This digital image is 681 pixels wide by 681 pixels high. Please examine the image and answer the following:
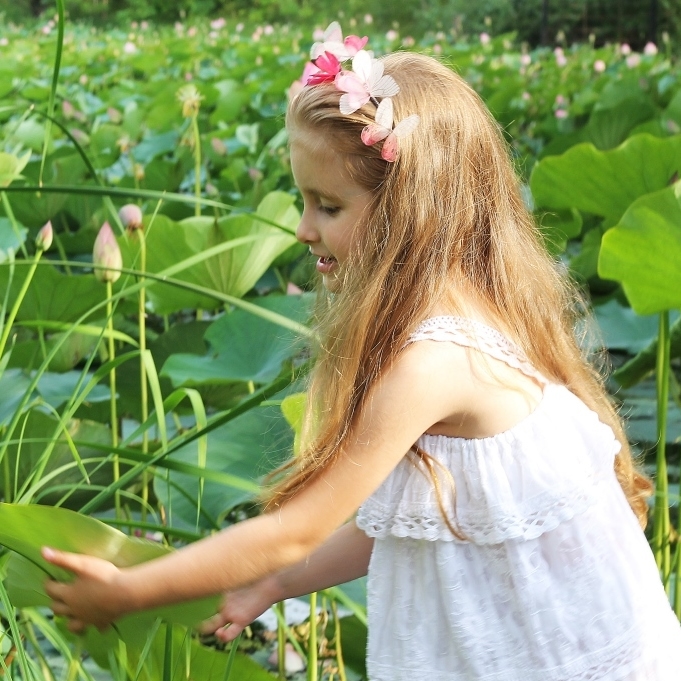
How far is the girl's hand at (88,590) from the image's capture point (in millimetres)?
824

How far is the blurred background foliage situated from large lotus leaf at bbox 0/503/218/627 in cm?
851

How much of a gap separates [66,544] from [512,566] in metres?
0.38

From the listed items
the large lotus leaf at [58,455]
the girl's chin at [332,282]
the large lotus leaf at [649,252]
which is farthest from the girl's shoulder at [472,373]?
the large lotus leaf at [58,455]

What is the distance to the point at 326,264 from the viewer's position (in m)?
1.02

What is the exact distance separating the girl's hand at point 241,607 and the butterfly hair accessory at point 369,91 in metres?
0.41

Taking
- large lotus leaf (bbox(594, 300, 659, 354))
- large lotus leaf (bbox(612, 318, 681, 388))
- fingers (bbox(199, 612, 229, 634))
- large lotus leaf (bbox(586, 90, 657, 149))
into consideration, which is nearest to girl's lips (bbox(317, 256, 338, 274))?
fingers (bbox(199, 612, 229, 634))

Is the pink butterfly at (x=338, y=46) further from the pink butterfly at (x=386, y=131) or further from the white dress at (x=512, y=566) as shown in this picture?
the white dress at (x=512, y=566)

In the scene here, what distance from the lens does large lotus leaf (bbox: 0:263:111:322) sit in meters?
1.44

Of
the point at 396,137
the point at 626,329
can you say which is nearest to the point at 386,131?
the point at 396,137

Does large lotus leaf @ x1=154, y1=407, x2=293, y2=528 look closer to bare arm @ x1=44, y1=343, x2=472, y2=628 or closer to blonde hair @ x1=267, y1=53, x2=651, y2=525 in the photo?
blonde hair @ x1=267, y1=53, x2=651, y2=525

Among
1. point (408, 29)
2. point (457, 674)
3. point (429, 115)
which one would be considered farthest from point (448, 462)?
point (408, 29)

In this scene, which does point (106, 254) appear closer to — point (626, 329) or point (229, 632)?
point (229, 632)

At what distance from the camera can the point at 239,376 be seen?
4.68 ft

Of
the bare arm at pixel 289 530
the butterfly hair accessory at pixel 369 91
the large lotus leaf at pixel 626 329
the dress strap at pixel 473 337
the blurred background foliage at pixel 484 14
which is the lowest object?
the blurred background foliage at pixel 484 14
